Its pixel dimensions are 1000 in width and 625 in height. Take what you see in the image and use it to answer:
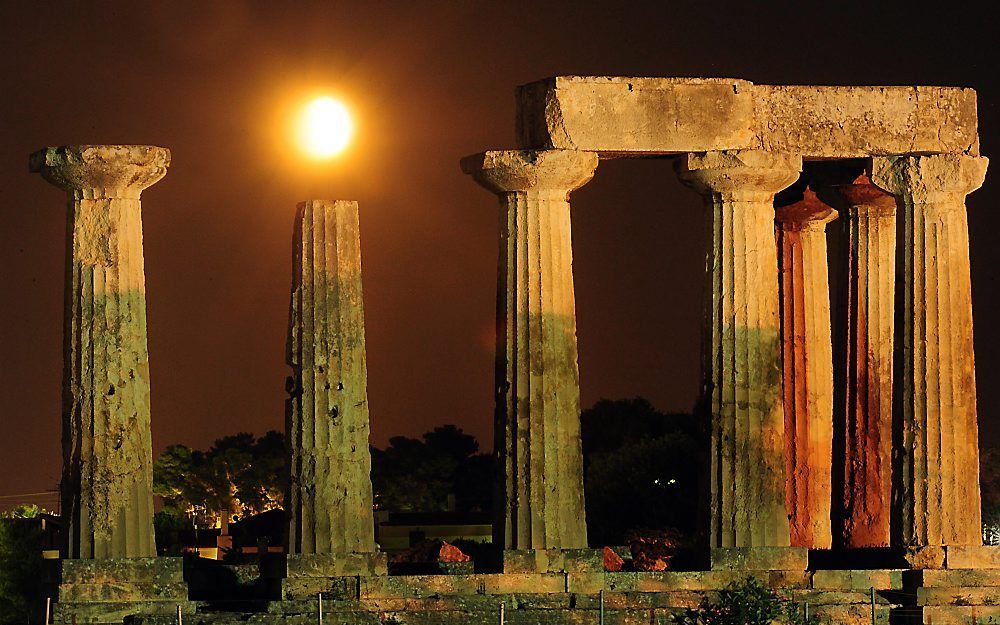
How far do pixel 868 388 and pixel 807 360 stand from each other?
84.8 inches

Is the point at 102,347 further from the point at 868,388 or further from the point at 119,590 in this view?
the point at 868,388

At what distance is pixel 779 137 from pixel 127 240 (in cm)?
1955

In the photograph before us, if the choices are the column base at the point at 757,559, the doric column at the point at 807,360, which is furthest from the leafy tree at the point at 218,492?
the column base at the point at 757,559

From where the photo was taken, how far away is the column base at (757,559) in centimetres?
9912

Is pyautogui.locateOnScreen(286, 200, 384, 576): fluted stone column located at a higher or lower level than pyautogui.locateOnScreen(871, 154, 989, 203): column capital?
lower

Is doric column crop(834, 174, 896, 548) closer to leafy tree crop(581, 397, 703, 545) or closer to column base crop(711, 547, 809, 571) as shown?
column base crop(711, 547, 809, 571)

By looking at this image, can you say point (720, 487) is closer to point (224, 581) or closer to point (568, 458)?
point (568, 458)

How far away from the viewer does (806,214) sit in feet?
359

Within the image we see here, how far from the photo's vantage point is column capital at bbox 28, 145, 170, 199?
9531 cm

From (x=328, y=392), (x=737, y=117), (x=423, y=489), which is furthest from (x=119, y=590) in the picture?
(x=423, y=489)

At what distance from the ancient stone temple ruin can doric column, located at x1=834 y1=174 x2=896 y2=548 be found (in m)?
2.15

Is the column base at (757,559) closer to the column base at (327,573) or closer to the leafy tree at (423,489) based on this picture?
the column base at (327,573)

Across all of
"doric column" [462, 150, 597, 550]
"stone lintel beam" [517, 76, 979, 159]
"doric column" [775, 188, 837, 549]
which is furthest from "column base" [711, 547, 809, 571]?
"stone lintel beam" [517, 76, 979, 159]

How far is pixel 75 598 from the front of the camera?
94.3m
